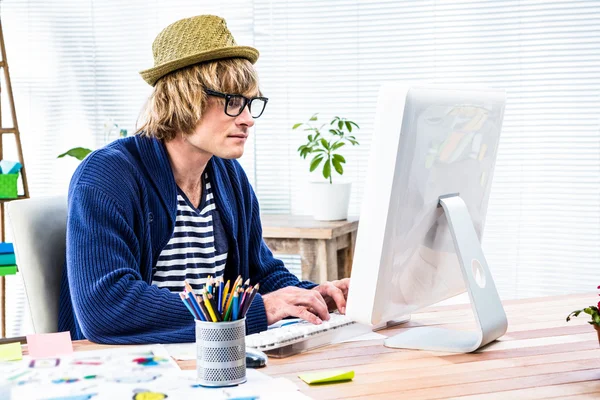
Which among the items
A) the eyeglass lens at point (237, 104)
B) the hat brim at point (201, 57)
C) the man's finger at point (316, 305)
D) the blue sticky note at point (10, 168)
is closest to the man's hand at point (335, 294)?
the man's finger at point (316, 305)

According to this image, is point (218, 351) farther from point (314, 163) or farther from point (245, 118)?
point (314, 163)

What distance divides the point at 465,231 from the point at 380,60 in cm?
235

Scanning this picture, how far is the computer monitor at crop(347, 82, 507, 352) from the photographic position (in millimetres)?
1196

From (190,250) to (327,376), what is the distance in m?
0.66

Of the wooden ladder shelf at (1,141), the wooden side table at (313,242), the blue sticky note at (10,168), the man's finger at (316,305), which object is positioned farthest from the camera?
the wooden ladder shelf at (1,141)

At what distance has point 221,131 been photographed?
167cm

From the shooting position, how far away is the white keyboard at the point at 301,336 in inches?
51.2

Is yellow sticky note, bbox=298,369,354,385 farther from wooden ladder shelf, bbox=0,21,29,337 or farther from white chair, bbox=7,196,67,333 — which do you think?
wooden ladder shelf, bbox=0,21,29,337

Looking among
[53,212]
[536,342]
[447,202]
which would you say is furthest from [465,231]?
[53,212]

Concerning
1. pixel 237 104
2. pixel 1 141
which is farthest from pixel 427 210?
pixel 1 141

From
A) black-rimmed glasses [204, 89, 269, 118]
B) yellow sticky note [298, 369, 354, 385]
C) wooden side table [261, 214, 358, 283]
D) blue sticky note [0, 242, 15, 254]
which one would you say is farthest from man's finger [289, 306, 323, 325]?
blue sticky note [0, 242, 15, 254]

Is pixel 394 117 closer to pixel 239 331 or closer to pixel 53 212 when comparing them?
pixel 239 331

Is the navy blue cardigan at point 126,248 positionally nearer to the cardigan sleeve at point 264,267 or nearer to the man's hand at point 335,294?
the cardigan sleeve at point 264,267

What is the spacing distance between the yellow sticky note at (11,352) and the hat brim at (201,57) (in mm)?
658
